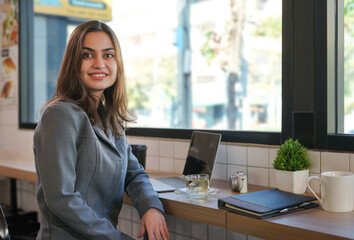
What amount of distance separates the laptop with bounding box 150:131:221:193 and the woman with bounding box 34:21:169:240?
0.18m

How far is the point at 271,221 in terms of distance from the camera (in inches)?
51.8

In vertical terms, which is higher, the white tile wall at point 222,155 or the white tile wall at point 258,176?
the white tile wall at point 222,155

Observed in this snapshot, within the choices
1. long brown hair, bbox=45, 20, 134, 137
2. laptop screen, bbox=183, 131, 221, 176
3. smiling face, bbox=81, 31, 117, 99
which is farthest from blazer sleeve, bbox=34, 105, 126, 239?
laptop screen, bbox=183, 131, 221, 176

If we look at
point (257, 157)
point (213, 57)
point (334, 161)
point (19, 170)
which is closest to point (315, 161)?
point (334, 161)

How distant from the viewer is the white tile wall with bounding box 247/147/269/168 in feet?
6.44

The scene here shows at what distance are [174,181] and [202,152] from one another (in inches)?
8.1

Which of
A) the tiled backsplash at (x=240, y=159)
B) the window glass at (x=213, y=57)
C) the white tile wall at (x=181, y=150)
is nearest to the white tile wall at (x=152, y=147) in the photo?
the tiled backsplash at (x=240, y=159)

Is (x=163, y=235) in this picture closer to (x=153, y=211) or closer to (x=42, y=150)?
(x=153, y=211)

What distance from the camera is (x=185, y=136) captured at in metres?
2.36

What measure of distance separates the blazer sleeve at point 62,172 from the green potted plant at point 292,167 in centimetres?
73

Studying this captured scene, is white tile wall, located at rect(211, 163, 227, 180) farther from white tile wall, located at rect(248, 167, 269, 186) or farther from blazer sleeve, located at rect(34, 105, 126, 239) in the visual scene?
blazer sleeve, located at rect(34, 105, 126, 239)

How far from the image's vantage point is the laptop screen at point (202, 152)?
196cm

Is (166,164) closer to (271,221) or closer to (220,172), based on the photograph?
(220,172)

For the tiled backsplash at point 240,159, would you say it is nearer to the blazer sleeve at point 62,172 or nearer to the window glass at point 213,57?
the blazer sleeve at point 62,172
